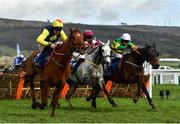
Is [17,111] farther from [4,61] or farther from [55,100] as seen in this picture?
[4,61]

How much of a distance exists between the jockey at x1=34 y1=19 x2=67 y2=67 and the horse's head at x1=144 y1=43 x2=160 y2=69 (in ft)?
10.4

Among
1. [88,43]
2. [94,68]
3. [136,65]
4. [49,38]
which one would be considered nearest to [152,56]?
[136,65]

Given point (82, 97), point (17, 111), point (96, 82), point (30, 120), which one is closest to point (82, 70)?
point (96, 82)

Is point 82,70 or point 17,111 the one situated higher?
point 82,70

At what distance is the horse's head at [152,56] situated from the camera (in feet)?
57.6

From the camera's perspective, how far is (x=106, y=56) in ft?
55.1

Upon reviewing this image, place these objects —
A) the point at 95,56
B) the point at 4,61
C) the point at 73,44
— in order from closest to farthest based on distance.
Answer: the point at 73,44
the point at 95,56
the point at 4,61

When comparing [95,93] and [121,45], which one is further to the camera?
[121,45]

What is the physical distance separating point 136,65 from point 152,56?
0.61m

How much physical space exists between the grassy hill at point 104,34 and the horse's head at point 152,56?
319 feet

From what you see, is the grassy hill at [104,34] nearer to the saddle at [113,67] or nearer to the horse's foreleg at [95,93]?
the saddle at [113,67]

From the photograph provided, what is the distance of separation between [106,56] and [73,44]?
264 centimetres

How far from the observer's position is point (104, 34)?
126125 millimetres

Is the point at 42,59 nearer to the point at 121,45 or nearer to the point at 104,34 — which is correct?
the point at 121,45
